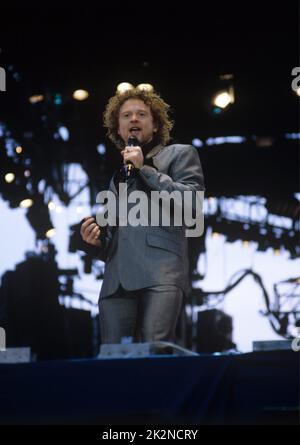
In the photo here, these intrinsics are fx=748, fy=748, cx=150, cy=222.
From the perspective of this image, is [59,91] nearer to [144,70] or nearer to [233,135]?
[144,70]

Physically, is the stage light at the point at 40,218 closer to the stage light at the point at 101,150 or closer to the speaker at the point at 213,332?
the stage light at the point at 101,150

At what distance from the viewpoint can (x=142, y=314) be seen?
8.29 feet

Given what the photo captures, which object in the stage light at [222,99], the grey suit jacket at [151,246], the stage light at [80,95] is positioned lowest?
the grey suit jacket at [151,246]

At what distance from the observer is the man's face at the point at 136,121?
2.82 meters

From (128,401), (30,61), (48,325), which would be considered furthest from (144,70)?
(128,401)

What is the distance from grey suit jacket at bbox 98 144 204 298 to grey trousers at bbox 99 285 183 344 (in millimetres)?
30

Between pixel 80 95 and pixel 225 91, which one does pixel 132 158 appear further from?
pixel 80 95

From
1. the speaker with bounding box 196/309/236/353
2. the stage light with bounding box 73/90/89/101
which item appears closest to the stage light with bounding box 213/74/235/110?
the stage light with bounding box 73/90/89/101

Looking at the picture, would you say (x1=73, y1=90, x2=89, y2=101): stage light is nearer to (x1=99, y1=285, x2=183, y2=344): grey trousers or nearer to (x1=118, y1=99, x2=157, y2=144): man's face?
(x1=118, y1=99, x2=157, y2=144): man's face

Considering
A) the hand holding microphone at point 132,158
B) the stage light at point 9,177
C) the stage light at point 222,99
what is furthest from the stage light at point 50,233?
the hand holding microphone at point 132,158

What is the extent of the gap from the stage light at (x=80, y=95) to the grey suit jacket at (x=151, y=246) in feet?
16.8

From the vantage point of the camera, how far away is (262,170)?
30.3 ft

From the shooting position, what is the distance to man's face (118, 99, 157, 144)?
2822 millimetres

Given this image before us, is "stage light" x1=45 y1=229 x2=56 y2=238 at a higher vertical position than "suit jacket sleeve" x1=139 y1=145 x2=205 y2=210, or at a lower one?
higher
